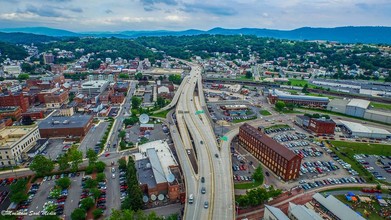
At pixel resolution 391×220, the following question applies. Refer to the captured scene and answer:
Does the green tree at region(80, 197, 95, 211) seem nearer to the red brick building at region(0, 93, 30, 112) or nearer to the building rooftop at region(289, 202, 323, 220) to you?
the building rooftop at region(289, 202, 323, 220)

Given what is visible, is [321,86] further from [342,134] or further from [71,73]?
[71,73]

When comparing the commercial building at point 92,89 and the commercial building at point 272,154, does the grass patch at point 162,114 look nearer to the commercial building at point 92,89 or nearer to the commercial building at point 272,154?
the commercial building at point 272,154

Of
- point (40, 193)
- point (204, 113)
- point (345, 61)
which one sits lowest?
point (40, 193)

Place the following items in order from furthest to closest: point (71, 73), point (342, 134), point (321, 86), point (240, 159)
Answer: point (71, 73) < point (321, 86) < point (342, 134) < point (240, 159)

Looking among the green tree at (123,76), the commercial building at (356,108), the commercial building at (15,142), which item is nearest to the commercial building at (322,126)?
the commercial building at (356,108)

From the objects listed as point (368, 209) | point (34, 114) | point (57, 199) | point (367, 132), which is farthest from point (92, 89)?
point (368, 209)

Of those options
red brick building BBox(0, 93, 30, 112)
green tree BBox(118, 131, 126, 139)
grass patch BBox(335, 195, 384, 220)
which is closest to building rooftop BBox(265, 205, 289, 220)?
grass patch BBox(335, 195, 384, 220)

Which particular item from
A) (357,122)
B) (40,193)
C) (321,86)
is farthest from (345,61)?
(40,193)
